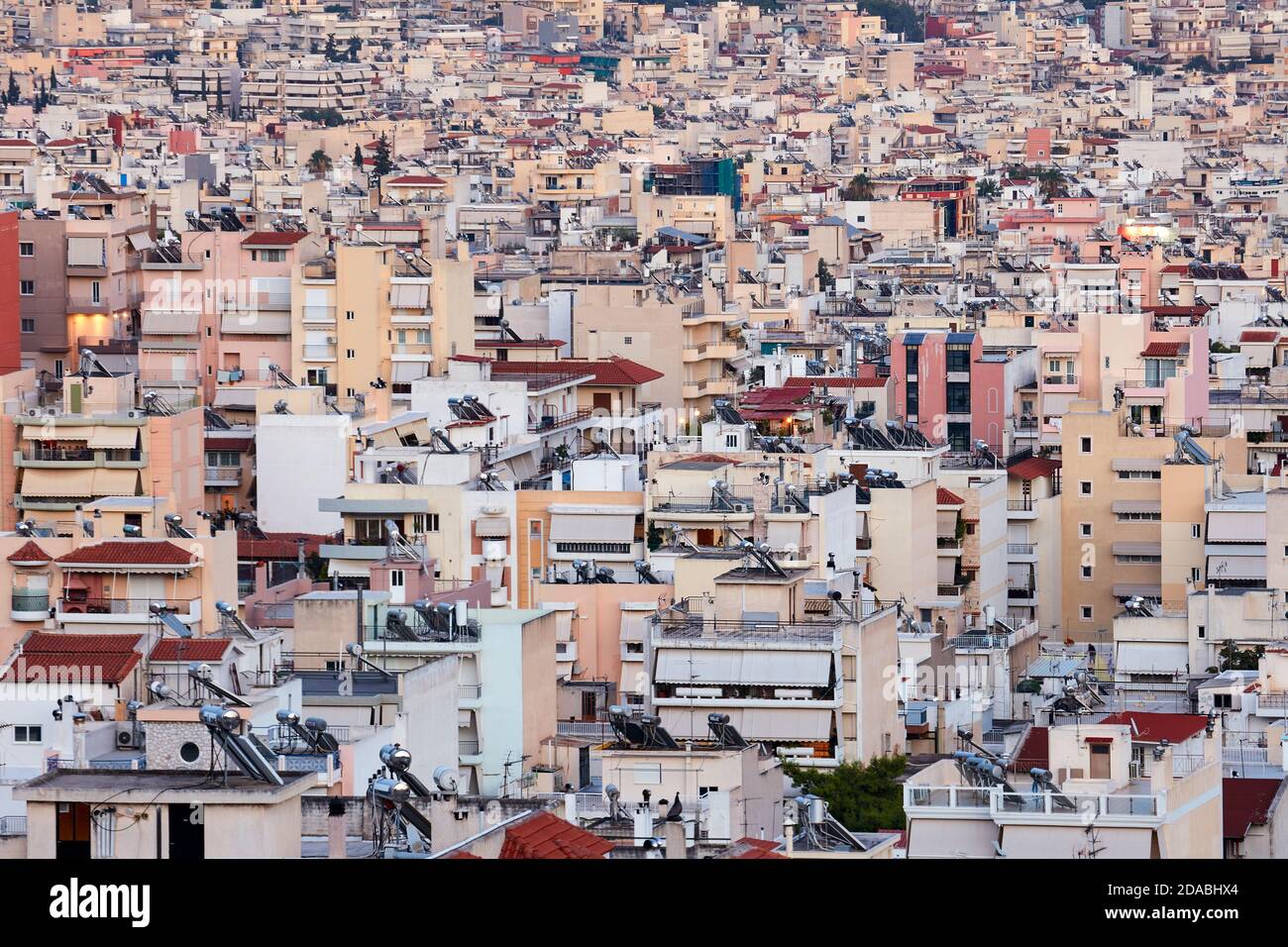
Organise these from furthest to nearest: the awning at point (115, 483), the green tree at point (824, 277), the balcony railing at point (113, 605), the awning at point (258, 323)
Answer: the green tree at point (824, 277)
the awning at point (258, 323)
the awning at point (115, 483)
the balcony railing at point (113, 605)

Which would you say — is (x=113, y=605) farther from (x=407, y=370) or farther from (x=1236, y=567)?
(x=407, y=370)

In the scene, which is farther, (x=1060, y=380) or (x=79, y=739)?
(x=1060, y=380)

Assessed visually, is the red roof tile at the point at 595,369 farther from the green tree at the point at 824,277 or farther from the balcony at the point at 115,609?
the green tree at the point at 824,277

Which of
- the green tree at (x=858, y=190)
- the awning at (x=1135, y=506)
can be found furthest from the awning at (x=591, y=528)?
the green tree at (x=858, y=190)

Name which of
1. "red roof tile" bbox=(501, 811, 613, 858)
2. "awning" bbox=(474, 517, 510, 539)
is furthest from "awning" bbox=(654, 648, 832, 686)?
"red roof tile" bbox=(501, 811, 613, 858)

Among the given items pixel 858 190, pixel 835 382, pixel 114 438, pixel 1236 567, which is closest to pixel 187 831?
pixel 114 438

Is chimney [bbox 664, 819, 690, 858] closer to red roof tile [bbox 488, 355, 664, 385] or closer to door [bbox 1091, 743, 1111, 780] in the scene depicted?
door [bbox 1091, 743, 1111, 780]
